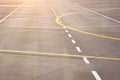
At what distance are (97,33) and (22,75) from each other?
48.2 ft

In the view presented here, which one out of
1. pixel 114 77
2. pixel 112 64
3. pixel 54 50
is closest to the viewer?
pixel 114 77

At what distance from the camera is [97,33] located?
2783 centimetres

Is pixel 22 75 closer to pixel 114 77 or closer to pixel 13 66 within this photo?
pixel 13 66

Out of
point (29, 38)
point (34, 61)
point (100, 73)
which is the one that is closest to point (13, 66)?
point (34, 61)

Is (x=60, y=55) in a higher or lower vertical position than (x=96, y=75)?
lower

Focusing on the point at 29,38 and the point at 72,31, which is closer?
the point at 29,38

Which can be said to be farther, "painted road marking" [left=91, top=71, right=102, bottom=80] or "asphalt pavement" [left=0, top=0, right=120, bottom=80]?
"asphalt pavement" [left=0, top=0, right=120, bottom=80]

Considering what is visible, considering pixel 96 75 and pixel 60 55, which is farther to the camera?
pixel 60 55

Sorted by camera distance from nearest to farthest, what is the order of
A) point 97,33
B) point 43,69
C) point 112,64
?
point 43,69 → point 112,64 → point 97,33

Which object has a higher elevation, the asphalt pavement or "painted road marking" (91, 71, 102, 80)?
"painted road marking" (91, 71, 102, 80)

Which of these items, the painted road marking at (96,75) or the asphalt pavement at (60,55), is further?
the asphalt pavement at (60,55)

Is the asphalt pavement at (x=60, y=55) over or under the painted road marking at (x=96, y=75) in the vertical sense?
under

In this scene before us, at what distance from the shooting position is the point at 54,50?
20281 mm

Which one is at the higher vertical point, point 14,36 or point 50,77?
point 50,77
